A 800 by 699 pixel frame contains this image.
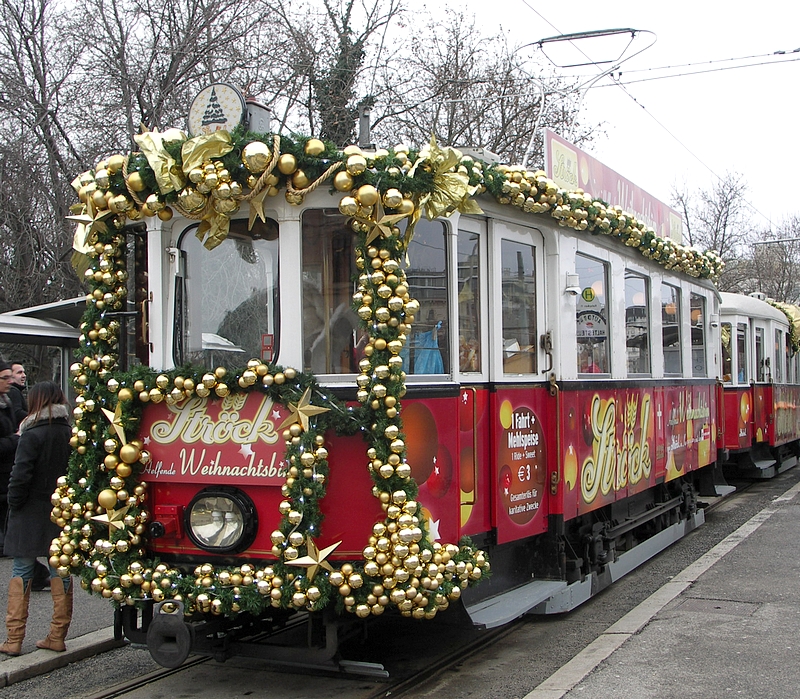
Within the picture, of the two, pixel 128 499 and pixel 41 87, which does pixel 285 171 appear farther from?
pixel 41 87

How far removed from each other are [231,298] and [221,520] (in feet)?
3.85

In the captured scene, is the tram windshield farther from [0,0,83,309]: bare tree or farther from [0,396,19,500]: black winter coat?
[0,0,83,309]: bare tree

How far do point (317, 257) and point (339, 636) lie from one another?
201cm

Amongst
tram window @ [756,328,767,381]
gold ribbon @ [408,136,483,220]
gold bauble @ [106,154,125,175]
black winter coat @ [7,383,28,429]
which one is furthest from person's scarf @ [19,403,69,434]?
tram window @ [756,328,767,381]

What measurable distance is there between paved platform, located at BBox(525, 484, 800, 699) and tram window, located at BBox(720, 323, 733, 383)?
665 cm

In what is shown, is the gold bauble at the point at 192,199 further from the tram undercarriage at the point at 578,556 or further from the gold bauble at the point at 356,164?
the tram undercarriage at the point at 578,556

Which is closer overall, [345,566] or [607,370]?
[345,566]

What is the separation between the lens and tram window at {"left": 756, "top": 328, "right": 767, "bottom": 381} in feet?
53.1

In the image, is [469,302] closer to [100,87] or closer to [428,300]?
[428,300]

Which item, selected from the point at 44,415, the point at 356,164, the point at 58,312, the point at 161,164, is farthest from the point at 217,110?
the point at 58,312

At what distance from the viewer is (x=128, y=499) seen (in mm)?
5062

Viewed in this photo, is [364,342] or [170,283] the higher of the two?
[170,283]

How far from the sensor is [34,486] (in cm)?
621

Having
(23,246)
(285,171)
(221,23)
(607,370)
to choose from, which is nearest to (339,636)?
(285,171)
